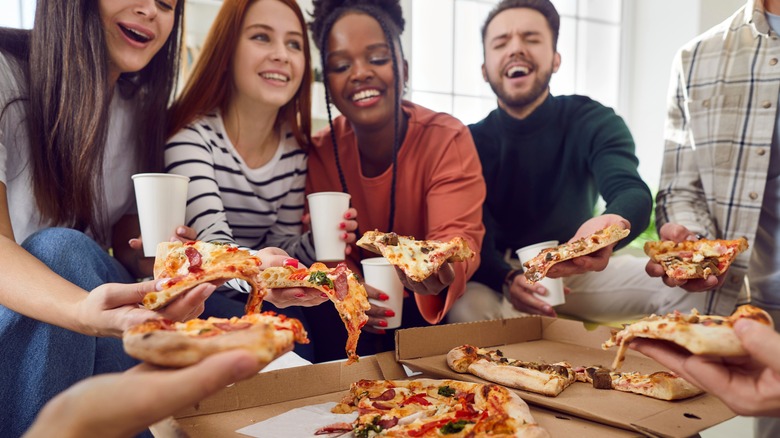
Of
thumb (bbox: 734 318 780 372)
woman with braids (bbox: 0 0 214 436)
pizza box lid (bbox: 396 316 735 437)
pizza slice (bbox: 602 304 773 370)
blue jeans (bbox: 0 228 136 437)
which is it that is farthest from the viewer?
blue jeans (bbox: 0 228 136 437)

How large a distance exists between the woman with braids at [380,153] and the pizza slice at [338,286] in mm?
1136

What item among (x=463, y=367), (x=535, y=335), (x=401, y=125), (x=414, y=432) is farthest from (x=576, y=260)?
(x=401, y=125)

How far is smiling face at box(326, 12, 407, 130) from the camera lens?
279 centimetres

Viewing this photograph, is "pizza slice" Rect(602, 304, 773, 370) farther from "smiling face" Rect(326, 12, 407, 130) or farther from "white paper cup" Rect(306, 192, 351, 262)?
"smiling face" Rect(326, 12, 407, 130)

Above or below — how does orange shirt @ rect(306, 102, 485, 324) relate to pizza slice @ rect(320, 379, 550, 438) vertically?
above

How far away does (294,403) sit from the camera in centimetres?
164

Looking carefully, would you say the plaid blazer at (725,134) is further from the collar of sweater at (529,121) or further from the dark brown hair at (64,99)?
the dark brown hair at (64,99)

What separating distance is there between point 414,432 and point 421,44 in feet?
7.02

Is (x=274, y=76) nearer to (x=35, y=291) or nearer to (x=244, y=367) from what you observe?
(x=35, y=291)

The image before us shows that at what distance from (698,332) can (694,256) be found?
102cm

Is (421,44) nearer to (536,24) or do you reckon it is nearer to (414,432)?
(536,24)

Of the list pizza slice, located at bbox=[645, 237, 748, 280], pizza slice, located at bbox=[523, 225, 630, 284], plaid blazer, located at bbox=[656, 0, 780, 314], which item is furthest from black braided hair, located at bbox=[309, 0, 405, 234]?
plaid blazer, located at bbox=[656, 0, 780, 314]

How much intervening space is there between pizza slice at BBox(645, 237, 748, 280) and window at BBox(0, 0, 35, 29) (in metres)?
2.56

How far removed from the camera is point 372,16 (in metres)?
2.82
